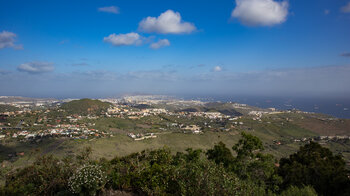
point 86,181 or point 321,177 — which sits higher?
point 86,181

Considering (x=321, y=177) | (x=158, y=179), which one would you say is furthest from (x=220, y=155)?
(x=158, y=179)

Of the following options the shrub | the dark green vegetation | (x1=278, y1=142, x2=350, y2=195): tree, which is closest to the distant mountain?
the dark green vegetation

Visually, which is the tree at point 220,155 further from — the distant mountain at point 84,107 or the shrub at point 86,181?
the distant mountain at point 84,107

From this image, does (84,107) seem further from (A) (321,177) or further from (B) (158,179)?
(A) (321,177)

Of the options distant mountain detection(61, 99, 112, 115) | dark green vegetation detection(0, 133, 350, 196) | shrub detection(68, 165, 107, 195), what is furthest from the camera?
distant mountain detection(61, 99, 112, 115)

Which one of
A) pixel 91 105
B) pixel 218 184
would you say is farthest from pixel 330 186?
pixel 91 105

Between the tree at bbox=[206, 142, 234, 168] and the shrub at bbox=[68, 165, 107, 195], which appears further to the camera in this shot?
the tree at bbox=[206, 142, 234, 168]

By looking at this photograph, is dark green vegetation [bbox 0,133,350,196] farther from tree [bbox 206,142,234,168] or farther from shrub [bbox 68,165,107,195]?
tree [bbox 206,142,234,168]

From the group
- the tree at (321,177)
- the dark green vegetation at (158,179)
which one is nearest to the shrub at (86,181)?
the dark green vegetation at (158,179)

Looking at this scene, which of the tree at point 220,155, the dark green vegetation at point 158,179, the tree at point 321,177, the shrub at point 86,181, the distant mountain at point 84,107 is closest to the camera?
the dark green vegetation at point 158,179
